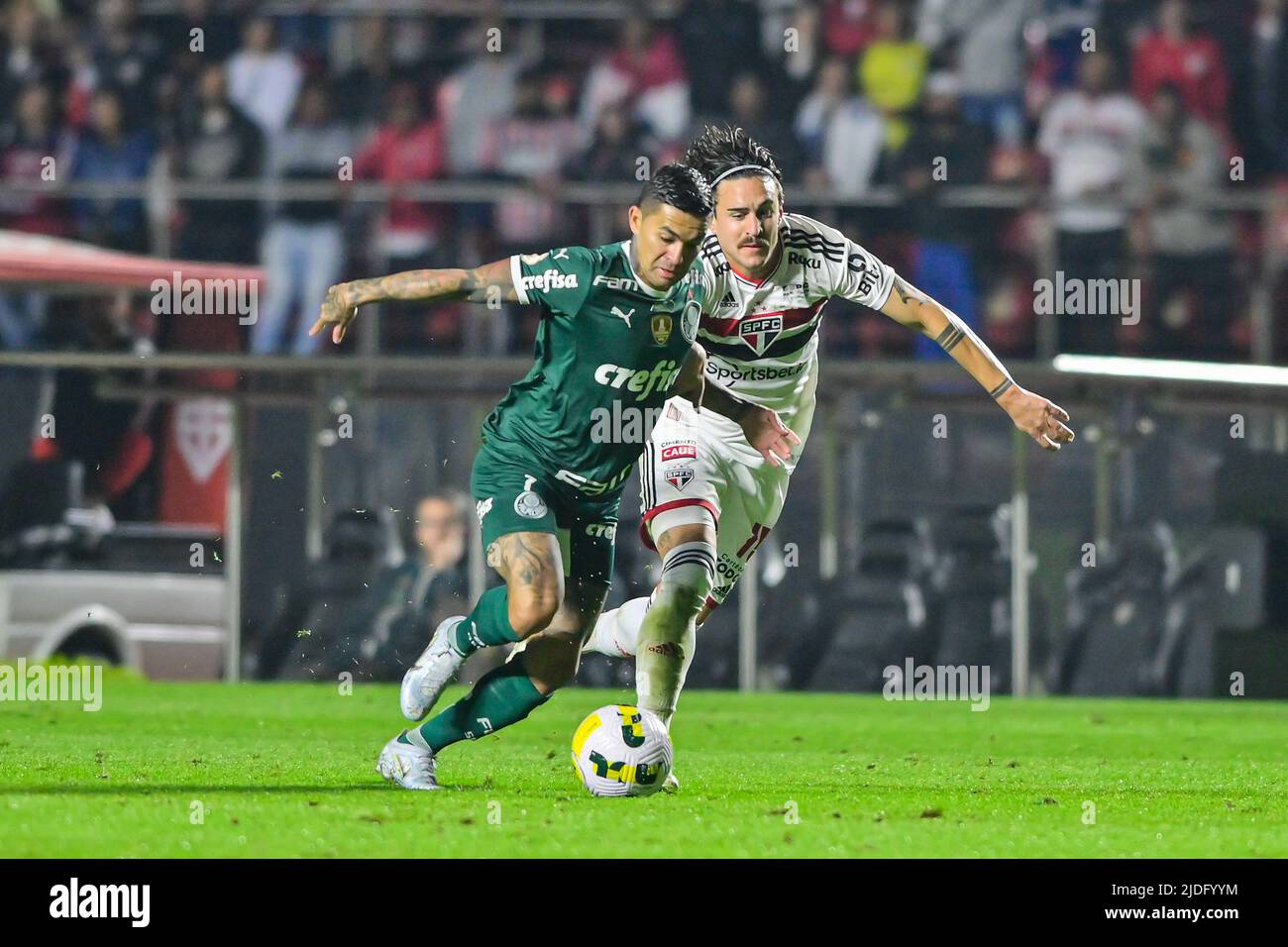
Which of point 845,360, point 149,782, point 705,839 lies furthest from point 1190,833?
point 845,360

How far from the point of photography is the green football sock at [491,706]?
7133 mm

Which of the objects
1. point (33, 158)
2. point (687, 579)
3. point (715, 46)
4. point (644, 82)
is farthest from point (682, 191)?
point (33, 158)

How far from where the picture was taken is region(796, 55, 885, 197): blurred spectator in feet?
53.4

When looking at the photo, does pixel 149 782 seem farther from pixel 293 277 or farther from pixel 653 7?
pixel 653 7

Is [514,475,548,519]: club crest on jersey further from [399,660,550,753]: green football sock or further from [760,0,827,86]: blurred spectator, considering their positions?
[760,0,827,86]: blurred spectator

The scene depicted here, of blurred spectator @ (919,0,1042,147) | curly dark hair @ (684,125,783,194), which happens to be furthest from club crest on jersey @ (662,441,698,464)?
blurred spectator @ (919,0,1042,147)

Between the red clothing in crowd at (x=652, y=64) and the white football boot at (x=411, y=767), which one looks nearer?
the white football boot at (x=411, y=767)

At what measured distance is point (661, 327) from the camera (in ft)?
23.8

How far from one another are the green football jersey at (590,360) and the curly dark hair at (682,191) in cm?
29

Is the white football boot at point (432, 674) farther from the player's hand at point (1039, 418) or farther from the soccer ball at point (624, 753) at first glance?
the player's hand at point (1039, 418)

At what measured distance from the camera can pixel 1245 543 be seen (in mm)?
14719

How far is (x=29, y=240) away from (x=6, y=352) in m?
0.89

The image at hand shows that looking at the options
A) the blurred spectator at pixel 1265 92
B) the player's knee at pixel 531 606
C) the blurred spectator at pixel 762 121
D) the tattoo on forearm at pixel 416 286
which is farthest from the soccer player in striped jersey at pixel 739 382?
the blurred spectator at pixel 1265 92

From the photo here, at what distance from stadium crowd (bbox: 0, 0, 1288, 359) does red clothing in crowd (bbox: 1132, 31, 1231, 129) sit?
24 mm
